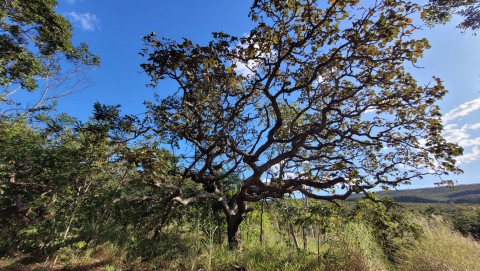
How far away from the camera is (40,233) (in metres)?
5.48

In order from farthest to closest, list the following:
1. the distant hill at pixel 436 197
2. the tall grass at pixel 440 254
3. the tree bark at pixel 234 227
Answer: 1. the distant hill at pixel 436 197
2. the tree bark at pixel 234 227
3. the tall grass at pixel 440 254

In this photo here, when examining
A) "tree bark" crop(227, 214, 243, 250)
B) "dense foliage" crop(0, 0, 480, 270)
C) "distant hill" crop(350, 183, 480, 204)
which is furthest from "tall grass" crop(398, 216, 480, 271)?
"distant hill" crop(350, 183, 480, 204)

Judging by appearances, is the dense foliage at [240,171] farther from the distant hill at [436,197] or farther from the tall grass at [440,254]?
the distant hill at [436,197]

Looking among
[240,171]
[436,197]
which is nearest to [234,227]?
[240,171]

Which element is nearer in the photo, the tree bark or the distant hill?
the tree bark

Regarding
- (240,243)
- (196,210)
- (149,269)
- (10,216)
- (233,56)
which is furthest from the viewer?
(196,210)

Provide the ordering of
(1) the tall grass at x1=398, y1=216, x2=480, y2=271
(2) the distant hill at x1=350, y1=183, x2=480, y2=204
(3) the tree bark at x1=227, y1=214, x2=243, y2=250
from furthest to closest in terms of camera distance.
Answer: (2) the distant hill at x1=350, y1=183, x2=480, y2=204, (3) the tree bark at x1=227, y1=214, x2=243, y2=250, (1) the tall grass at x1=398, y1=216, x2=480, y2=271

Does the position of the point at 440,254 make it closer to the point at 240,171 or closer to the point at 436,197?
the point at 240,171

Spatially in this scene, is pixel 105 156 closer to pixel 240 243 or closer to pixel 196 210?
pixel 196 210

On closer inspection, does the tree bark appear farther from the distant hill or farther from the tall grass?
the distant hill

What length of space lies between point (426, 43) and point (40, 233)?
8.12m

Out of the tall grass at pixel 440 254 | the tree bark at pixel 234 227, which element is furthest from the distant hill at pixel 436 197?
the tree bark at pixel 234 227

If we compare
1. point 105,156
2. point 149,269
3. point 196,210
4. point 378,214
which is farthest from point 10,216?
point 378,214

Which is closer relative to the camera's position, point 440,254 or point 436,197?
point 440,254
